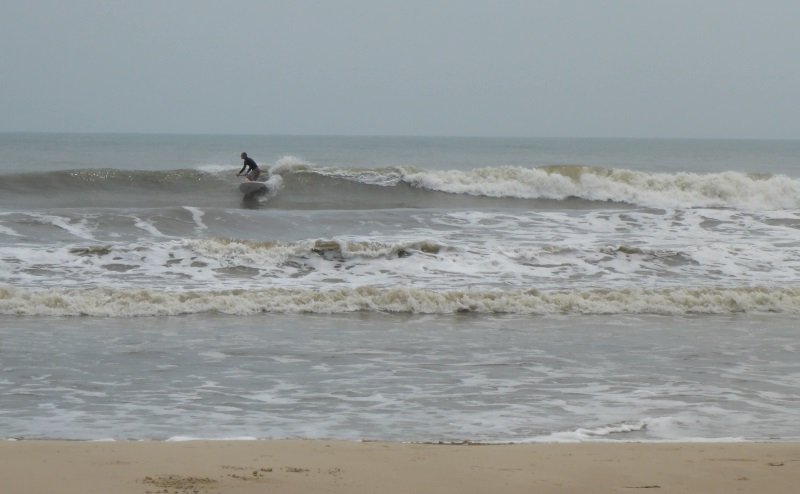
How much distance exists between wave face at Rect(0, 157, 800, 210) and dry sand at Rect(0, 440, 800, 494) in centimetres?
1887

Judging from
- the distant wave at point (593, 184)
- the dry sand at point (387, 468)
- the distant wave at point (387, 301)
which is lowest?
the distant wave at point (387, 301)

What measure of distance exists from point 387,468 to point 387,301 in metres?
6.73

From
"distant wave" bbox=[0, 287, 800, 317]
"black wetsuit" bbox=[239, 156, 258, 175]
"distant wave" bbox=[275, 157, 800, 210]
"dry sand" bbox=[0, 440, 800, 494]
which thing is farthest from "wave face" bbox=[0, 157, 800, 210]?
"dry sand" bbox=[0, 440, 800, 494]

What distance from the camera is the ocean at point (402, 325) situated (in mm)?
6664

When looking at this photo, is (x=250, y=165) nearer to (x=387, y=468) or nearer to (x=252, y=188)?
(x=252, y=188)

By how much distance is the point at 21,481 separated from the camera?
4500mm

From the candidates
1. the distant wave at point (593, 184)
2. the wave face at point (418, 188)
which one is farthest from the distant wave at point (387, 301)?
the distant wave at point (593, 184)

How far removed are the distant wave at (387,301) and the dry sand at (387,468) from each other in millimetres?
5730

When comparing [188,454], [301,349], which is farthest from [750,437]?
[301,349]

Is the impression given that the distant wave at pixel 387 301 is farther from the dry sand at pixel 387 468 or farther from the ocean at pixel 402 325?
the dry sand at pixel 387 468

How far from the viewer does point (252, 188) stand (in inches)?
1005

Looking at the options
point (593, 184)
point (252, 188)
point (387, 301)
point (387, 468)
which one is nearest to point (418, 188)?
point (252, 188)

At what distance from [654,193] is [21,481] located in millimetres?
23590

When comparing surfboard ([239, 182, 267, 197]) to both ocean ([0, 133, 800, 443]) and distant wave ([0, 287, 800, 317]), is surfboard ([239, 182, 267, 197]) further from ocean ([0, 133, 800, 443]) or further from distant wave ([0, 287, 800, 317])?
distant wave ([0, 287, 800, 317])
